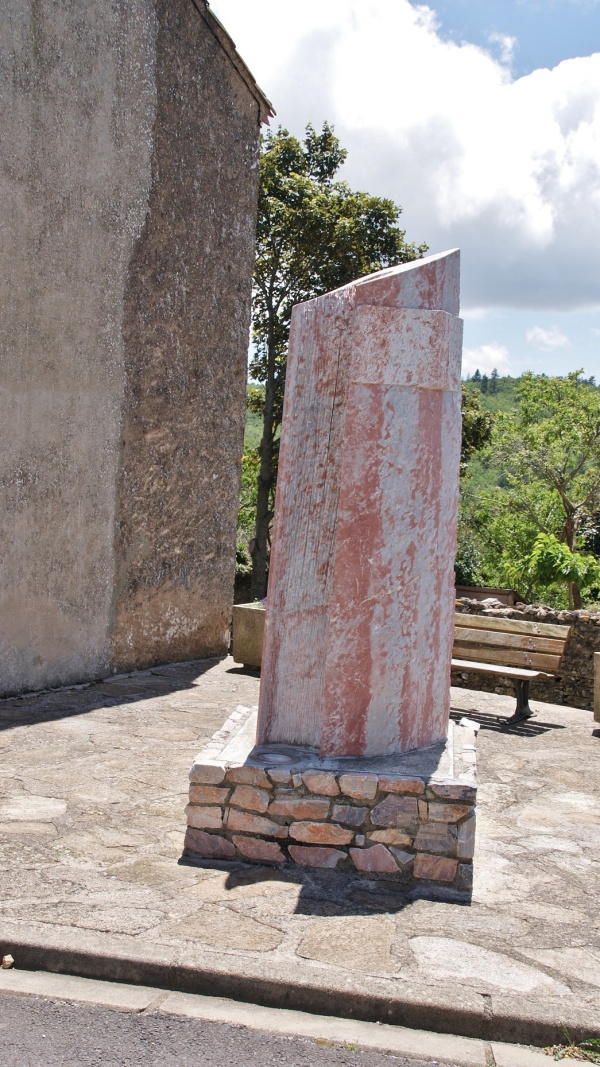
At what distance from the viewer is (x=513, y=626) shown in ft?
29.2

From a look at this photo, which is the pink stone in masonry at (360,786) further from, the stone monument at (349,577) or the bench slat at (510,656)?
the bench slat at (510,656)

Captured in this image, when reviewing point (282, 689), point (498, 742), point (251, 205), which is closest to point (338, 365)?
point (282, 689)

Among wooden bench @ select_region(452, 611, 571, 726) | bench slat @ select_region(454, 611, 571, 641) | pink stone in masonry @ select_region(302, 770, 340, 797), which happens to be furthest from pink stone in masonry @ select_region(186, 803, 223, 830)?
bench slat @ select_region(454, 611, 571, 641)

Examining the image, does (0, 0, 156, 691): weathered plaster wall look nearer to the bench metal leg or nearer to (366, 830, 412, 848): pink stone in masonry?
the bench metal leg

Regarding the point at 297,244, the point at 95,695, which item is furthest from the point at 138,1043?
the point at 297,244

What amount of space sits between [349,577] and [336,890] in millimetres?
1355

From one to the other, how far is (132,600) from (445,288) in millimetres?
5127

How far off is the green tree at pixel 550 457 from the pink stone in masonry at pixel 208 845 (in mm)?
23460

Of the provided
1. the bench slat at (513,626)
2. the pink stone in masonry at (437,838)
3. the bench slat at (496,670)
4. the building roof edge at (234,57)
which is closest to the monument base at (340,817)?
the pink stone in masonry at (437,838)

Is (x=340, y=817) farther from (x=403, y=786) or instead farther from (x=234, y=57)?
(x=234, y=57)

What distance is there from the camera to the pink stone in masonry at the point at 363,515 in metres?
4.34

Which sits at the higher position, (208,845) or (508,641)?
(508,641)

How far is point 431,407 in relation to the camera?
4500 millimetres

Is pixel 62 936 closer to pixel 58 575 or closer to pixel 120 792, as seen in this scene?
pixel 120 792
